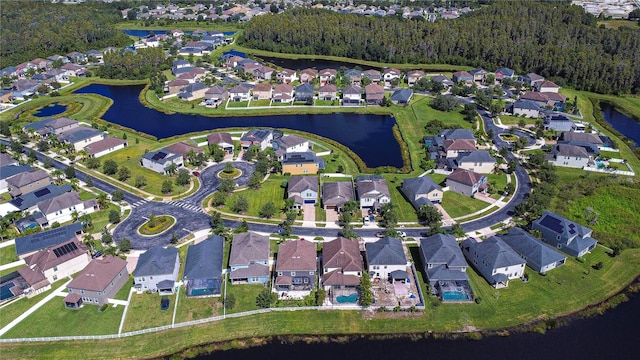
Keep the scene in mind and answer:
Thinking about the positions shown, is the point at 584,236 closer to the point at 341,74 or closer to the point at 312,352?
the point at 312,352

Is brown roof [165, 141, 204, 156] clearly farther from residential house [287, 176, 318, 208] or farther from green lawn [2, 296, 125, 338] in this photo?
green lawn [2, 296, 125, 338]

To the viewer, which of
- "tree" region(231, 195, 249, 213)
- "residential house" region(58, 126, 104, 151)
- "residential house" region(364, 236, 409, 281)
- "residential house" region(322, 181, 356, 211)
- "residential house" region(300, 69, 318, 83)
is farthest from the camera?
"residential house" region(300, 69, 318, 83)

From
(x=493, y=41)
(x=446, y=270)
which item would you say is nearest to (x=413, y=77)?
(x=493, y=41)

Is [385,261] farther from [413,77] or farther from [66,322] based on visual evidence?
[413,77]

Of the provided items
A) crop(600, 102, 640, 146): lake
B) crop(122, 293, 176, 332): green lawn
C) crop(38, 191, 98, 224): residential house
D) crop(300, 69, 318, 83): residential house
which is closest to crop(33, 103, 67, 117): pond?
crop(38, 191, 98, 224): residential house

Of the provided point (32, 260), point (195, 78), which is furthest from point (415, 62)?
point (32, 260)

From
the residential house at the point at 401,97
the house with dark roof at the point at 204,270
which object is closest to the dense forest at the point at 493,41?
the residential house at the point at 401,97

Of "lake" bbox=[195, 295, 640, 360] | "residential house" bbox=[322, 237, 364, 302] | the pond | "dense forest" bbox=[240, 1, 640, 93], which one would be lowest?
"lake" bbox=[195, 295, 640, 360]
